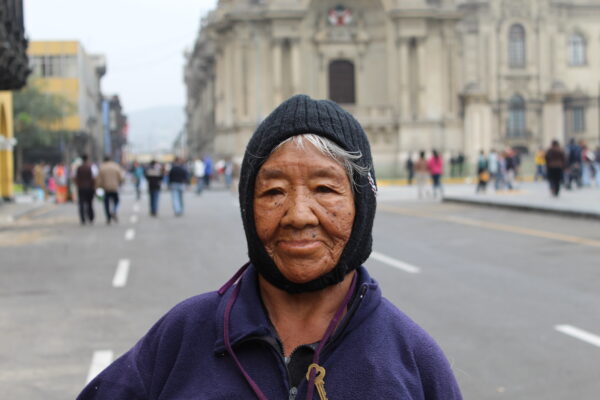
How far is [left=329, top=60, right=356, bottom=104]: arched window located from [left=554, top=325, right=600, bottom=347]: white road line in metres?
52.9

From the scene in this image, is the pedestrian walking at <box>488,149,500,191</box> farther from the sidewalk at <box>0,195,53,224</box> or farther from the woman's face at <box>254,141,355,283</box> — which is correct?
the woman's face at <box>254,141,355,283</box>

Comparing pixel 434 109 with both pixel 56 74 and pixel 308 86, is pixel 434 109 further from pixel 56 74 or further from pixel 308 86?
pixel 56 74

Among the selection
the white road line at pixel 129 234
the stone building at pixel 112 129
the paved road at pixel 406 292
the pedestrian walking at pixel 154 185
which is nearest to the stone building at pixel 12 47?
the pedestrian walking at pixel 154 185

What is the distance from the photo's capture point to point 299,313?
2406 millimetres

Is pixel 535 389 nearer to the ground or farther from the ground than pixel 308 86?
nearer to the ground

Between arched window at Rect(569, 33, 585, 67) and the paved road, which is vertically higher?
arched window at Rect(569, 33, 585, 67)

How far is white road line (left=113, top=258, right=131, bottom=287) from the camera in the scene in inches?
472

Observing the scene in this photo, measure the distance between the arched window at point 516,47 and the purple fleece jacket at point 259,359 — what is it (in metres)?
66.9

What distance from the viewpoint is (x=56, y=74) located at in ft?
282

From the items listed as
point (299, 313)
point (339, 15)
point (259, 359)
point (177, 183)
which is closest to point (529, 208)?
point (177, 183)

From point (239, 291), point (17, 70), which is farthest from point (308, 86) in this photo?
point (239, 291)

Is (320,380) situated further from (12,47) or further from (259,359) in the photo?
(12,47)

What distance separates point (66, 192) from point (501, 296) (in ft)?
99.9

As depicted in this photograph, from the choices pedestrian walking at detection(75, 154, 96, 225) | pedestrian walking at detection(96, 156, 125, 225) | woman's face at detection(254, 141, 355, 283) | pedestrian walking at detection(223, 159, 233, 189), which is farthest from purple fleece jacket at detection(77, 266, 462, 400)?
pedestrian walking at detection(223, 159, 233, 189)
